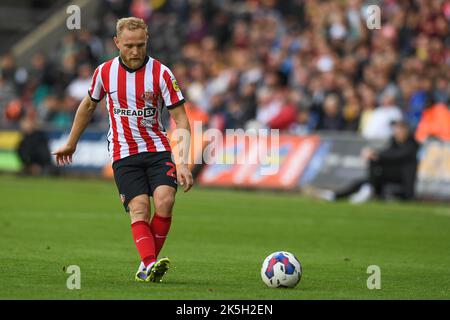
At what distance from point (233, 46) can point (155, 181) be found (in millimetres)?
20792

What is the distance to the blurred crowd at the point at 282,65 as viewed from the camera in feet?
78.4

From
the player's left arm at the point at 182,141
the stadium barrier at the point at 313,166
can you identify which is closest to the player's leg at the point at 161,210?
the player's left arm at the point at 182,141

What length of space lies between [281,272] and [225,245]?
170 inches

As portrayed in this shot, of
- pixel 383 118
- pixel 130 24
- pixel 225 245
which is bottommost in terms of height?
A: pixel 225 245

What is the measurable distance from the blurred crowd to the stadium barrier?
599 mm

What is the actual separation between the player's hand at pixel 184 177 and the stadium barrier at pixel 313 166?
1301 cm

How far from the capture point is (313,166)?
23.5 metres

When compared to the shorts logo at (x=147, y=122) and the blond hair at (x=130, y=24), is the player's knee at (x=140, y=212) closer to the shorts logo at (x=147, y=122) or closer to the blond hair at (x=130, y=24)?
the shorts logo at (x=147, y=122)

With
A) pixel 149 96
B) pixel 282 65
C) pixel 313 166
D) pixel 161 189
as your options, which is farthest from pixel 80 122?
pixel 282 65

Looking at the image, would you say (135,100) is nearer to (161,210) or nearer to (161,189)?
(161,189)

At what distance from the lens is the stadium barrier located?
71.9ft

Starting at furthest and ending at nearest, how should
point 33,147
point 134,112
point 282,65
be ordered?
1. point 33,147
2. point 282,65
3. point 134,112

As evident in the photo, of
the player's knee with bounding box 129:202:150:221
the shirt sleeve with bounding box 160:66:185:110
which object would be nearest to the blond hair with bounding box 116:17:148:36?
the shirt sleeve with bounding box 160:66:185:110

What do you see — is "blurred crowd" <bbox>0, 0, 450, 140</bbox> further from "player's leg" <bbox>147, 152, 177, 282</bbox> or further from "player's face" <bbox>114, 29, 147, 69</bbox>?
"player's face" <bbox>114, 29, 147, 69</bbox>
